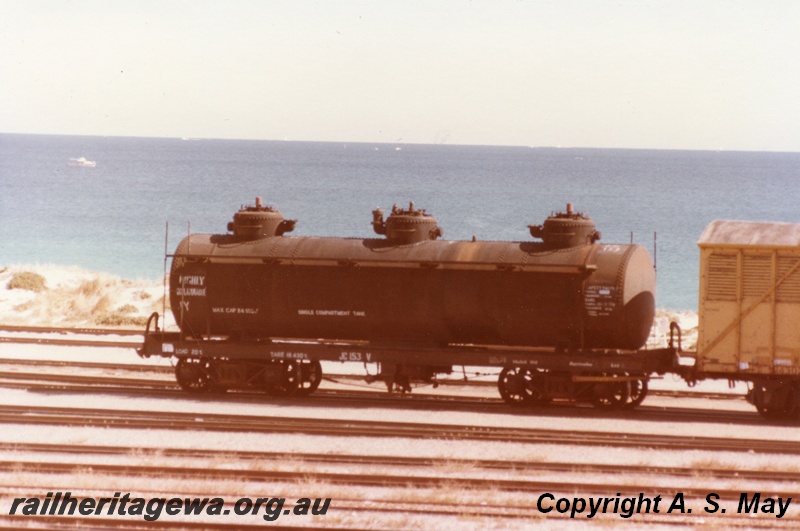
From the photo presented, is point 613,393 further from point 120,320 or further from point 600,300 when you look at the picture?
point 120,320

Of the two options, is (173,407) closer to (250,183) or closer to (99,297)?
(99,297)

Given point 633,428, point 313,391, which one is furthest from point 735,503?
point 313,391

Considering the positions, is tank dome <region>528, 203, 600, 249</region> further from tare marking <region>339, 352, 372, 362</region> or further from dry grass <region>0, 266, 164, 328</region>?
dry grass <region>0, 266, 164, 328</region>

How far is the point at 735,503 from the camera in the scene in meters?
14.5

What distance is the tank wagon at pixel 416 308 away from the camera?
21.2m

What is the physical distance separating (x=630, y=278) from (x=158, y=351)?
1073cm

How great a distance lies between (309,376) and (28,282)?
2301cm

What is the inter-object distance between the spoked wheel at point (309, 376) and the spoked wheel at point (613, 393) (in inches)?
250

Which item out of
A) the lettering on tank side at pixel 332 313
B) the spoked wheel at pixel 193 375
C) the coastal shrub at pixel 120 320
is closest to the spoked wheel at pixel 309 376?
the lettering on tank side at pixel 332 313

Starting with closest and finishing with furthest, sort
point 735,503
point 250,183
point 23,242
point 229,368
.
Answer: point 735,503 → point 229,368 → point 23,242 → point 250,183

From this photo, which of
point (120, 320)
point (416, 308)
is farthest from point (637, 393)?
point (120, 320)

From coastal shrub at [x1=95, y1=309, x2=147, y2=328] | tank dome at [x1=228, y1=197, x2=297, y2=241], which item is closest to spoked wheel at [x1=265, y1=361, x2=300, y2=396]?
tank dome at [x1=228, y1=197, x2=297, y2=241]

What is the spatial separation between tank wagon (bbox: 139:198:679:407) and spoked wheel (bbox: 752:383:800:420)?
1876 millimetres

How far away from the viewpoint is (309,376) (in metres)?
23.8
